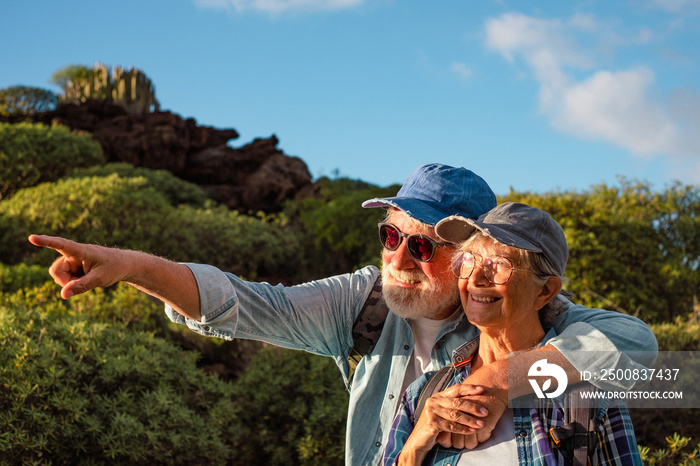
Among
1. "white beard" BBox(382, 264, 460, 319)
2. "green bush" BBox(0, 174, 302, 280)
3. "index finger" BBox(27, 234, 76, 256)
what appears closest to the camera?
"index finger" BBox(27, 234, 76, 256)

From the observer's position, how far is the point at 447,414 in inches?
77.5

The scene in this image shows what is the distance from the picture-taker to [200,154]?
2386 centimetres

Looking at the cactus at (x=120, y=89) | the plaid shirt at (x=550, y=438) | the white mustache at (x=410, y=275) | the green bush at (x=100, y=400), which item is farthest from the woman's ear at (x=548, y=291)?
the cactus at (x=120, y=89)

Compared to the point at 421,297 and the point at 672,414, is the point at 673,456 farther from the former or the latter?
the point at 421,297

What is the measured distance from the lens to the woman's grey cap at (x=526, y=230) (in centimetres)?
213

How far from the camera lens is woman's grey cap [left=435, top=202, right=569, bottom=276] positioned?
2.13 m

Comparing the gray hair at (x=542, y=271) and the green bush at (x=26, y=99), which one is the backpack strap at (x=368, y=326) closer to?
the gray hair at (x=542, y=271)

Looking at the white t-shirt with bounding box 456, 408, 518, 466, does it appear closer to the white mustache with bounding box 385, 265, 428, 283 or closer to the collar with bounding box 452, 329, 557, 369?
the collar with bounding box 452, 329, 557, 369

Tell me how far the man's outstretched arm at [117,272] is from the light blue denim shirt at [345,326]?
0.06 m

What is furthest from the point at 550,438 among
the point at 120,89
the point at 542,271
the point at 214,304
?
the point at 120,89

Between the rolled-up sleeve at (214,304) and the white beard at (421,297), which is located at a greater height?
the white beard at (421,297)

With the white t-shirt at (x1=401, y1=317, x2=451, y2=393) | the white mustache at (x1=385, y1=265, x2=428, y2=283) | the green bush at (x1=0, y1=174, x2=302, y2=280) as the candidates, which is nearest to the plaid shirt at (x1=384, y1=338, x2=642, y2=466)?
the white t-shirt at (x1=401, y1=317, x2=451, y2=393)

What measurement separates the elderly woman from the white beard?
215 mm

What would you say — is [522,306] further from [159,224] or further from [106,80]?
[106,80]
